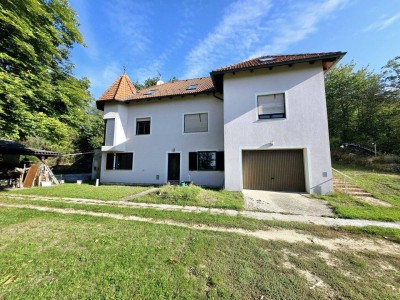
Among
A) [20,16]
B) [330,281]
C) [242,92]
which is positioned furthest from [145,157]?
[330,281]

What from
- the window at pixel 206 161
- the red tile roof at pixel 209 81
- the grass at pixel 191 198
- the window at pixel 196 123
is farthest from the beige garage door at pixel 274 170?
the red tile roof at pixel 209 81

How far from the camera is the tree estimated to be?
7.20m

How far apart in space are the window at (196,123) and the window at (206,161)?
1.74 metres

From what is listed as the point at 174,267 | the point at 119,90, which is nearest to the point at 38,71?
the point at 119,90

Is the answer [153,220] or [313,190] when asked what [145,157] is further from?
[313,190]

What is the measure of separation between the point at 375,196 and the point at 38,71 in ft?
54.1

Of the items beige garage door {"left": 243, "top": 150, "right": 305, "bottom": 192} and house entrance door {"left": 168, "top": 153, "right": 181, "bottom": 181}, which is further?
house entrance door {"left": 168, "top": 153, "right": 181, "bottom": 181}

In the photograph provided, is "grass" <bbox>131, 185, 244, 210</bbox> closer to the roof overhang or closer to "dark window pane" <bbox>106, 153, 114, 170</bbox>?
the roof overhang

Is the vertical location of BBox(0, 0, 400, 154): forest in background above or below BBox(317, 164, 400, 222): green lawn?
above

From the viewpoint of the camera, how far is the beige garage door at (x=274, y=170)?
1002cm

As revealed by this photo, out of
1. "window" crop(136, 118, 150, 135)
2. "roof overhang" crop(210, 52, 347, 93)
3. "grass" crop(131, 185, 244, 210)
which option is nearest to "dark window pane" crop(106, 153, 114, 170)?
"window" crop(136, 118, 150, 135)

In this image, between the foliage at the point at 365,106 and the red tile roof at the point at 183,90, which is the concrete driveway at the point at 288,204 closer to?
the red tile roof at the point at 183,90

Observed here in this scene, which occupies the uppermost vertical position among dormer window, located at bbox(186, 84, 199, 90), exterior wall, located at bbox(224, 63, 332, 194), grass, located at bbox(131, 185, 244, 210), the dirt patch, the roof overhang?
dormer window, located at bbox(186, 84, 199, 90)

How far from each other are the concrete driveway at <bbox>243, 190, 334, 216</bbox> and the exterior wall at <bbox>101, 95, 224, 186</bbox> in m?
4.15
